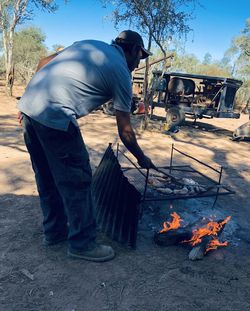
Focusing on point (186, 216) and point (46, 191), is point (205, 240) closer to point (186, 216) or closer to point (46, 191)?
point (186, 216)

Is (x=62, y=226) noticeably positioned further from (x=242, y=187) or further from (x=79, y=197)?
(x=242, y=187)

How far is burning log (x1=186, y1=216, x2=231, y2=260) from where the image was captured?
3.03m

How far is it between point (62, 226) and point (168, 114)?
36.9 feet

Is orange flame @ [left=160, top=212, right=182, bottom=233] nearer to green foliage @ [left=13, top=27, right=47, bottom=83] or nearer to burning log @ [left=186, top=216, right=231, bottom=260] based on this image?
burning log @ [left=186, top=216, right=231, bottom=260]

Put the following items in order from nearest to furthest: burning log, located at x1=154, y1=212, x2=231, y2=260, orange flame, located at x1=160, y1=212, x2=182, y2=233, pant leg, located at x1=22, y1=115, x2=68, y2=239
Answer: pant leg, located at x1=22, y1=115, x2=68, y2=239, burning log, located at x1=154, y1=212, x2=231, y2=260, orange flame, located at x1=160, y1=212, x2=182, y2=233

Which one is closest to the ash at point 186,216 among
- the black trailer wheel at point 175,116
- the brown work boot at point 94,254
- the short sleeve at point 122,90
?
the brown work boot at point 94,254

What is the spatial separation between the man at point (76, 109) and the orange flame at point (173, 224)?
77cm

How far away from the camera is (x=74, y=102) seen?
2434mm

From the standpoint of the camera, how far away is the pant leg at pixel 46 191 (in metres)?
2.79

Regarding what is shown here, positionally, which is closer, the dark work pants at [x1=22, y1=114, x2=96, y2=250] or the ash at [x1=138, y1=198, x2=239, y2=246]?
the dark work pants at [x1=22, y1=114, x2=96, y2=250]

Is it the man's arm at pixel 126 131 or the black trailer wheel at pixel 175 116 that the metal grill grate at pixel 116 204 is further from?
the black trailer wheel at pixel 175 116

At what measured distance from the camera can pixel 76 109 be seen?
2.45 meters

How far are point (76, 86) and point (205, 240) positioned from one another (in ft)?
6.71

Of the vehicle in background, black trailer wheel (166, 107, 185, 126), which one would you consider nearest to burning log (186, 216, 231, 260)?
black trailer wheel (166, 107, 185, 126)
